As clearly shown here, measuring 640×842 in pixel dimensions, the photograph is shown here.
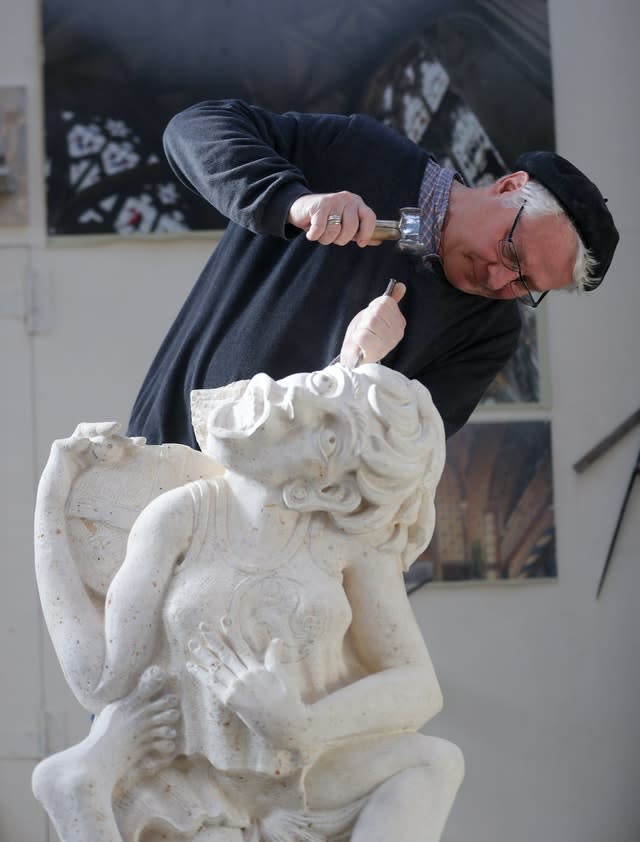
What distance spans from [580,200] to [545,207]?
0.22 feet

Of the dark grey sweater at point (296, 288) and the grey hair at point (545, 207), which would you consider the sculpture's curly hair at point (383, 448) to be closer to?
the dark grey sweater at point (296, 288)

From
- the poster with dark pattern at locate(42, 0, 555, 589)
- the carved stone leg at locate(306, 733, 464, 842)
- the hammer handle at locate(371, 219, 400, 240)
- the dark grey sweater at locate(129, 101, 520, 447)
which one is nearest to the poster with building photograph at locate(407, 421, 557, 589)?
the poster with dark pattern at locate(42, 0, 555, 589)

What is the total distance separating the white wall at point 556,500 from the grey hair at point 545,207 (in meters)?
2.68

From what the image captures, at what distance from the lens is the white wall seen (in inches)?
214

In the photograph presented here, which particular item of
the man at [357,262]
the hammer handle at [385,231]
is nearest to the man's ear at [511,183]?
the man at [357,262]

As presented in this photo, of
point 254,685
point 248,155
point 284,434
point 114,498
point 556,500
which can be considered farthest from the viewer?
point 556,500

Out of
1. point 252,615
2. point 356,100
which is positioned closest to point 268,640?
point 252,615

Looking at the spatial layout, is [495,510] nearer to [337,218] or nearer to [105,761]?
[337,218]

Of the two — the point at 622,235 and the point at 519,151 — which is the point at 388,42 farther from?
the point at 622,235

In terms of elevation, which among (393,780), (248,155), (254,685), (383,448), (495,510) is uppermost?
(248,155)

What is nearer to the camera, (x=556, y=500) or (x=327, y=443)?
(x=327, y=443)

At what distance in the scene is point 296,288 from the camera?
2.86 m

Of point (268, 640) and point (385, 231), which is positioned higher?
point (385, 231)

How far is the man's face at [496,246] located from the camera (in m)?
2.88
